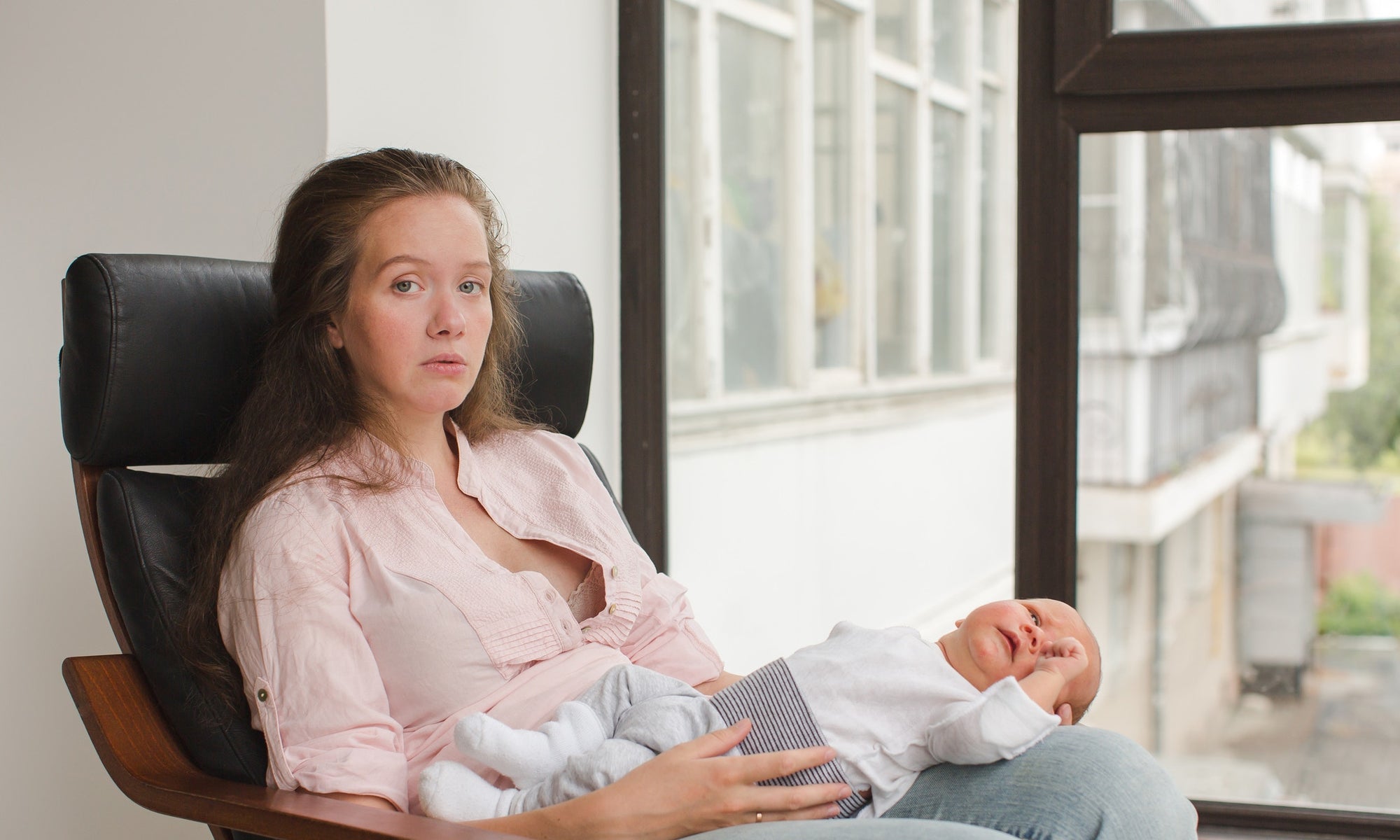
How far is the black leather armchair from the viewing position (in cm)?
139

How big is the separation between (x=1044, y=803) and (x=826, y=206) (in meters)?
1.50

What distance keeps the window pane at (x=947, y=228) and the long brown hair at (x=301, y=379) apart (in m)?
1.14

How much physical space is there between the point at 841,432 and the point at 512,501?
1.02m

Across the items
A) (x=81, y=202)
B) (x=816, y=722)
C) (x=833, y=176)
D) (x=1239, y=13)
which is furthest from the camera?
(x=833, y=176)

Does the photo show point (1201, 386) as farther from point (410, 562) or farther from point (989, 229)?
point (410, 562)

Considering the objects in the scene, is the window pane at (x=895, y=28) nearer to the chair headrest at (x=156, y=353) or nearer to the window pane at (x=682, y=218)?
the window pane at (x=682, y=218)

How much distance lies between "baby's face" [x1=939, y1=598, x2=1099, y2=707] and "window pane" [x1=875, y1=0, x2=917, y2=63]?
1.29 meters

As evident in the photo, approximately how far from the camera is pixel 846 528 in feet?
8.35

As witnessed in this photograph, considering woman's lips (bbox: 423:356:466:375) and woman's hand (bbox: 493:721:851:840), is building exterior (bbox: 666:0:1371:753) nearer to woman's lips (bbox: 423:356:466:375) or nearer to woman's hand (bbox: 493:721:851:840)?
woman's lips (bbox: 423:356:466:375)

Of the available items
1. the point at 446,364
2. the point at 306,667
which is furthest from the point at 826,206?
the point at 306,667

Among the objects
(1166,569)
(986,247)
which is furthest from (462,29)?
(1166,569)

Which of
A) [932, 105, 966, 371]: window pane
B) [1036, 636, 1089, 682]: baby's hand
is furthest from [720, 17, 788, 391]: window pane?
[1036, 636, 1089, 682]: baby's hand

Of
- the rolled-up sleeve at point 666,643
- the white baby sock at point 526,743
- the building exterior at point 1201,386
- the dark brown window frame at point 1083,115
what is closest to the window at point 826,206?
the dark brown window frame at point 1083,115

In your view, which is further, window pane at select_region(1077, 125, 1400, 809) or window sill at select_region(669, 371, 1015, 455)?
window sill at select_region(669, 371, 1015, 455)
